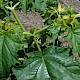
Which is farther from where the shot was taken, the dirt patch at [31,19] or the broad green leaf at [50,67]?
the dirt patch at [31,19]

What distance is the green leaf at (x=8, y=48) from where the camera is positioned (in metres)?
1.22

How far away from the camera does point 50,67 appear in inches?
52.2

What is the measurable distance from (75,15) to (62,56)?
0.19m

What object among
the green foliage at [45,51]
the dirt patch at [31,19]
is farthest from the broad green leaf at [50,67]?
the dirt patch at [31,19]

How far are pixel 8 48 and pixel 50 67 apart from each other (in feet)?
0.70

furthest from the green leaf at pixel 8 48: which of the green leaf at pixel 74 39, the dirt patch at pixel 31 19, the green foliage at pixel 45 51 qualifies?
the dirt patch at pixel 31 19

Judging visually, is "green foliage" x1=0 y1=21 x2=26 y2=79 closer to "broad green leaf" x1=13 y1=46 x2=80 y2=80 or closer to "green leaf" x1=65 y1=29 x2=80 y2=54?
"broad green leaf" x1=13 y1=46 x2=80 y2=80

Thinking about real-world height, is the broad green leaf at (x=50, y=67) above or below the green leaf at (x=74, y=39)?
below

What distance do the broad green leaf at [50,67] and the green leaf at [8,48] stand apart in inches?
2.3

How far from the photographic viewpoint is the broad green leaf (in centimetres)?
127

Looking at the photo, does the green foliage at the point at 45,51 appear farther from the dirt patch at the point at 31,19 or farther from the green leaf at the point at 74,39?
the dirt patch at the point at 31,19

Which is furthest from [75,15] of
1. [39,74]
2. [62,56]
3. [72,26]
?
[39,74]

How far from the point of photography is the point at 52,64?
132 centimetres

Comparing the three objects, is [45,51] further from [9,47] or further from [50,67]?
[9,47]
